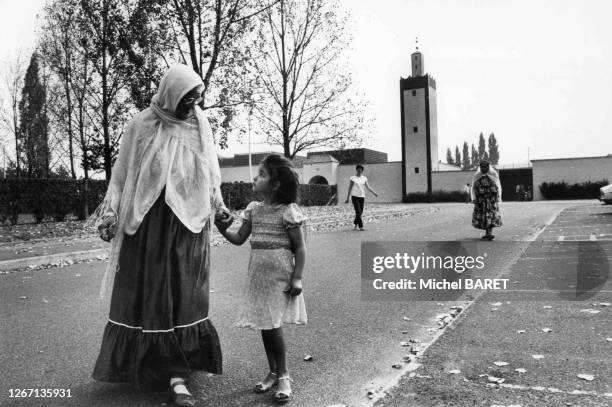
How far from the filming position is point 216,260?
9.41m

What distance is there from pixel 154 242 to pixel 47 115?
2563 centimetres

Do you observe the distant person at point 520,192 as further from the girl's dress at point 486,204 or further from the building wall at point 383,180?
the girl's dress at point 486,204

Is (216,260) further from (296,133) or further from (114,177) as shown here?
(296,133)

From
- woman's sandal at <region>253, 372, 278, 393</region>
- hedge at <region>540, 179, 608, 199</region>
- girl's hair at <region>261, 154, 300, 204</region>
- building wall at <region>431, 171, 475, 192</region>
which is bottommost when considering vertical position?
woman's sandal at <region>253, 372, 278, 393</region>

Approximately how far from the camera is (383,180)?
58.7 metres

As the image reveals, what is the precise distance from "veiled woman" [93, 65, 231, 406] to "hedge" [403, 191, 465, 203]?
5050 centimetres

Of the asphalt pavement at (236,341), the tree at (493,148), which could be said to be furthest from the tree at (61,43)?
the tree at (493,148)

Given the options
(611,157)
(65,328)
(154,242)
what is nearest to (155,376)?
(154,242)

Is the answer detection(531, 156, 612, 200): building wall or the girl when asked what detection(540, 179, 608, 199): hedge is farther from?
the girl

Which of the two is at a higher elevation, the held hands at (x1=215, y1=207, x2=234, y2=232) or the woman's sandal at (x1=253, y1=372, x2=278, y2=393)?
the held hands at (x1=215, y1=207, x2=234, y2=232)

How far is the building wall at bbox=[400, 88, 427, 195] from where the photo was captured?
55438 millimetres

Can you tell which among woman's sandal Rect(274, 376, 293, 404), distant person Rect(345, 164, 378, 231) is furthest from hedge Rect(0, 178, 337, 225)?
woman's sandal Rect(274, 376, 293, 404)

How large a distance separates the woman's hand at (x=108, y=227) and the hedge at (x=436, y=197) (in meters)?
50.7

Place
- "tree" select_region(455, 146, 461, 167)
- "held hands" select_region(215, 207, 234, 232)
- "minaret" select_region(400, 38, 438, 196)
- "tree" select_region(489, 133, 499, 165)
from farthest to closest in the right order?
"tree" select_region(455, 146, 461, 167), "tree" select_region(489, 133, 499, 165), "minaret" select_region(400, 38, 438, 196), "held hands" select_region(215, 207, 234, 232)
